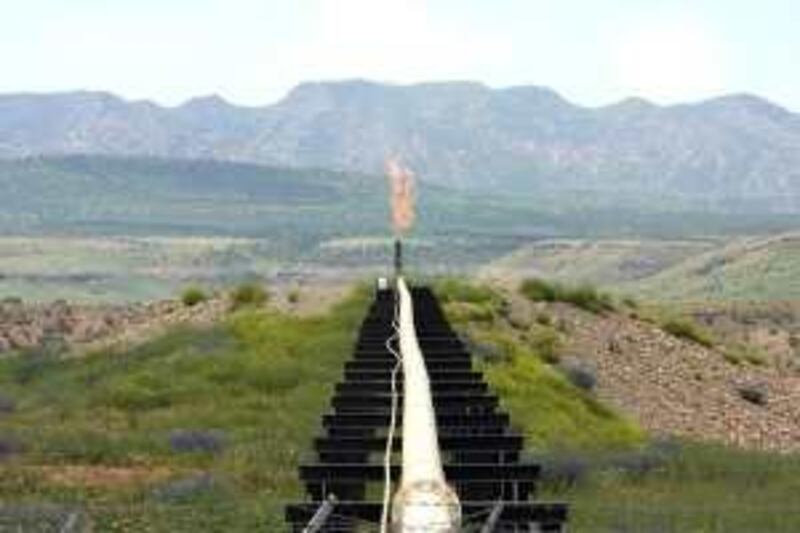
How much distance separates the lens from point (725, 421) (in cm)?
4275

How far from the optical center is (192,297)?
55.7m

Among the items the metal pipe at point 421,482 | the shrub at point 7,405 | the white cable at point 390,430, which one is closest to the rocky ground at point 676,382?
the white cable at point 390,430

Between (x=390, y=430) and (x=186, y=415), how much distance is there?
20.0m

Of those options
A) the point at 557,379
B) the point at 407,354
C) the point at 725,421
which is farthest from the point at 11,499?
the point at 725,421

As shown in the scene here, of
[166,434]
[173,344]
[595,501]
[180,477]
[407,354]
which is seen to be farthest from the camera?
[173,344]

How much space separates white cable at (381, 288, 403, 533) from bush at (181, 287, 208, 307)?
20448 mm

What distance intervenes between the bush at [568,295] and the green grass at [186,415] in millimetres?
6858

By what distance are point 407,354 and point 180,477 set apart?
6933 mm

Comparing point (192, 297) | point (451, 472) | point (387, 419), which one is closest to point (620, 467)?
point (387, 419)

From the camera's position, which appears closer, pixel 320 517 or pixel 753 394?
pixel 320 517

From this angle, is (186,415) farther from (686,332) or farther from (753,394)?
(686,332)

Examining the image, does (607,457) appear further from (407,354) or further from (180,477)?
(407,354)

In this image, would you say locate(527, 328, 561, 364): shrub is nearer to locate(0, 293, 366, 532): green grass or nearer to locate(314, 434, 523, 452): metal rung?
locate(0, 293, 366, 532): green grass

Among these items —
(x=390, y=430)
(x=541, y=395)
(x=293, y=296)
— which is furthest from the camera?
(x=293, y=296)
